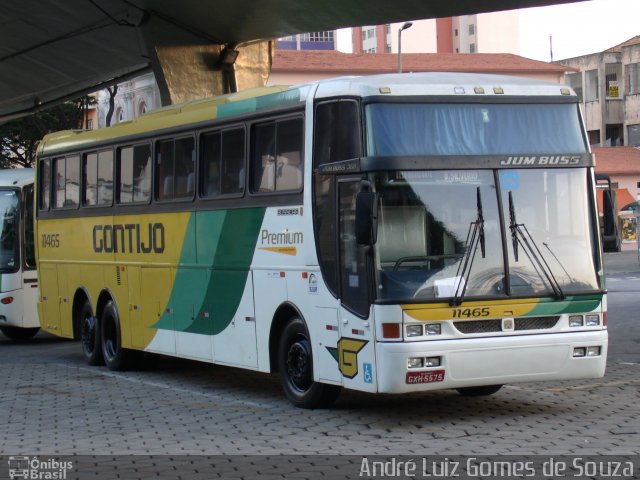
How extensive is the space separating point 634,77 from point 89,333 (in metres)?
75.3

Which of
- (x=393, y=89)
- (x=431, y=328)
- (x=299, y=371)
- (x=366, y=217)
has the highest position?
(x=393, y=89)

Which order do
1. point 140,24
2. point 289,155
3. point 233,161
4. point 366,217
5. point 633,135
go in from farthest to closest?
point 633,135
point 140,24
point 233,161
point 289,155
point 366,217

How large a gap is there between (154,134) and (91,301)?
321cm

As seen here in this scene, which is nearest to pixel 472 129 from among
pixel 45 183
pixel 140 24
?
pixel 45 183

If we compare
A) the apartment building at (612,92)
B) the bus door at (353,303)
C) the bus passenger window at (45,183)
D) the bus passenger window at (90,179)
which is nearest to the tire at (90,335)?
the bus passenger window at (90,179)

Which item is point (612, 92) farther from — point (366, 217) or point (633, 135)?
point (366, 217)

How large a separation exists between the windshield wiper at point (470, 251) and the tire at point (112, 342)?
7215 mm

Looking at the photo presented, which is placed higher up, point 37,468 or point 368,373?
point 368,373

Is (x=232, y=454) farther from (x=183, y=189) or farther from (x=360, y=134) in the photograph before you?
(x=183, y=189)

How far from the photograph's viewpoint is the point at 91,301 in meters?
18.0

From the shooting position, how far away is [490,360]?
434 inches

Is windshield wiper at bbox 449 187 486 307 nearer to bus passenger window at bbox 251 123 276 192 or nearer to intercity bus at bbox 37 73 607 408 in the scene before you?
intercity bus at bbox 37 73 607 408

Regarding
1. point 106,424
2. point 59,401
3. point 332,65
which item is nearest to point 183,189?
point 59,401

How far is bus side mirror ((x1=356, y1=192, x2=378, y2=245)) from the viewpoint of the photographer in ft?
35.4
